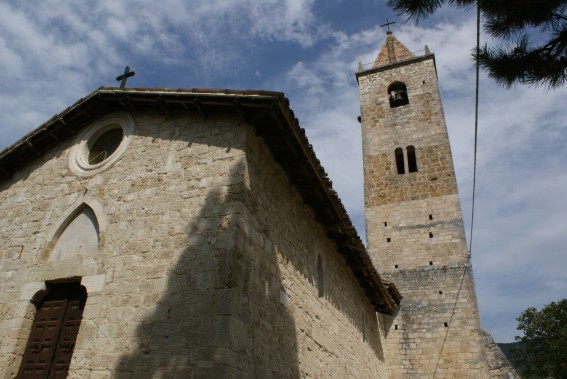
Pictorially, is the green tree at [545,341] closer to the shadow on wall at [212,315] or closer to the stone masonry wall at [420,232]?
the stone masonry wall at [420,232]

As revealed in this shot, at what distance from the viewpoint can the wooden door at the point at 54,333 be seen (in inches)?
214

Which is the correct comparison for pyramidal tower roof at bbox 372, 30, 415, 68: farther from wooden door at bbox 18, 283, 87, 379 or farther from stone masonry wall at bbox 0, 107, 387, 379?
wooden door at bbox 18, 283, 87, 379

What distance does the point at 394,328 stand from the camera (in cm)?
1412

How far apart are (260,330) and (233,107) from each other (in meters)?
2.85

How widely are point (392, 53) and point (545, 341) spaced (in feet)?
71.5

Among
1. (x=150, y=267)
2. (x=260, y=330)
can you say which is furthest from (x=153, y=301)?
(x=260, y=330)

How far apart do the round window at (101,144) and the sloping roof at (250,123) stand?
22 cm

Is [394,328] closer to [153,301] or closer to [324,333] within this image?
[324,333]

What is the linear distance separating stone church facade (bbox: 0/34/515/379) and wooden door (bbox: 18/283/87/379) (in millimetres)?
17

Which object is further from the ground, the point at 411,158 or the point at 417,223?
the point at 411,158

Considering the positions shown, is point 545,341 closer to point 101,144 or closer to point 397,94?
point 397,94

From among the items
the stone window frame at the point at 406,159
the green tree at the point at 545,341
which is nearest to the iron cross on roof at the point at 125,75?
the stone window frame at the point at 406,159

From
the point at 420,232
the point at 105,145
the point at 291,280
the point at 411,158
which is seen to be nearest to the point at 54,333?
the point at 105,145

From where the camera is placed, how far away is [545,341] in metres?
28.0
